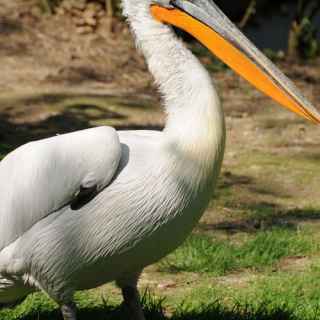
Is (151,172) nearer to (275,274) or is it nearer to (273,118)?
(275,274)

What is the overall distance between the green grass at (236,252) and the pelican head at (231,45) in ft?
4.82

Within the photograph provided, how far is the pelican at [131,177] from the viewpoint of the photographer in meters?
3.47

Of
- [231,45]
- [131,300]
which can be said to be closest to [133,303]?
[131,300]

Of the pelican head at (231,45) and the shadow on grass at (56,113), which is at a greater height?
the pelican head at (231,45)

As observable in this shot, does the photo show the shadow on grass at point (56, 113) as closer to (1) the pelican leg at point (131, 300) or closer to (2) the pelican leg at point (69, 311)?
(1) the pelican leg at point (131, 300)

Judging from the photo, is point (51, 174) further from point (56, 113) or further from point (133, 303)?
point (56, 113)

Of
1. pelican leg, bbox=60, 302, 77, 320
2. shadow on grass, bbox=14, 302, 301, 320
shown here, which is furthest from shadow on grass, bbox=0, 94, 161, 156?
pelican leg, bbox=60, 302, 77, 320

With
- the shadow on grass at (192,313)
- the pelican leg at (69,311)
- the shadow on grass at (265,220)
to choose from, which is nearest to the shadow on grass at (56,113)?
the shadow on grass at (265,220)

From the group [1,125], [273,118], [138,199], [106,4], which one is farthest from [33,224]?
[106,4]

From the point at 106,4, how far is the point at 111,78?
4.30ft

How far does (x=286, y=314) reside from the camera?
4.29 meters

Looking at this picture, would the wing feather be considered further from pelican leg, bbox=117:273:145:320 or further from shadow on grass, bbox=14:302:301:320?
shadow on grass, bbox=14:302:301:320

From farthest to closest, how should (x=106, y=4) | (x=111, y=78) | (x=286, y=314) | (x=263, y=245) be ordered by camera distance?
(x=106, y=4)
(x=111, y=78)
(x=263, y=245)
(x=286, y=314)

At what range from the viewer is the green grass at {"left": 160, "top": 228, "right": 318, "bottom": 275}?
4957 millimetres
